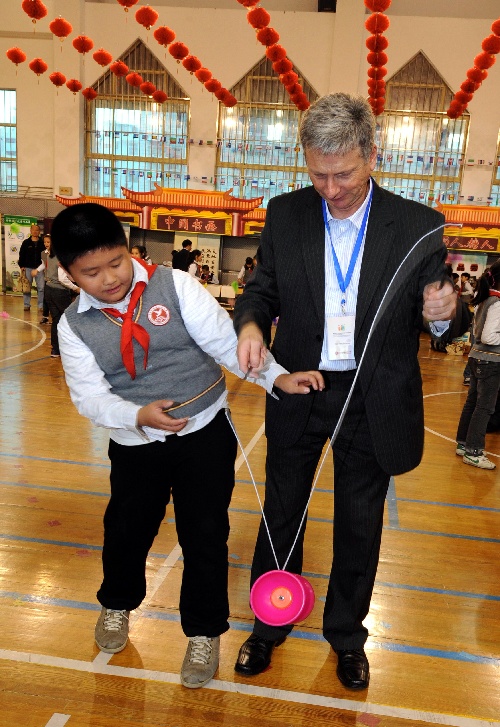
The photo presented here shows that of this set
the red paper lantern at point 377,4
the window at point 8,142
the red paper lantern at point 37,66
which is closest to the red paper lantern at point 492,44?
the red paper lantern at point 377,4

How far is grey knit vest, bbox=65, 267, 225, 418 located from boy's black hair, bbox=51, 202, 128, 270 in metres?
0.19

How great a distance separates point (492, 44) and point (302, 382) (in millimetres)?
10076

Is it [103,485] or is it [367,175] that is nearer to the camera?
[367,175]

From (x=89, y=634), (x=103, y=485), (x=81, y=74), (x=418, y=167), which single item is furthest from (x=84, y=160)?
(x=89, y=634)

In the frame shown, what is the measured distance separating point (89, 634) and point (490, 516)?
2.46 meters

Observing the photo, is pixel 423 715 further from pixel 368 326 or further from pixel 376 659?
pixel 368 326

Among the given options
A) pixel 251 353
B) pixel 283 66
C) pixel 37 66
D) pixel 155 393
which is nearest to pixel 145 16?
pixel 283 66

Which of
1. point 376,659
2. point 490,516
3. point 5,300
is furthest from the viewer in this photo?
point 5,300

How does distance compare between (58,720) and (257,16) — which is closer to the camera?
(58,720)

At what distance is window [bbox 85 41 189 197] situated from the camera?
55.5 ft

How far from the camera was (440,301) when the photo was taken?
1.47m

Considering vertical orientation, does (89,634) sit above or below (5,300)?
above

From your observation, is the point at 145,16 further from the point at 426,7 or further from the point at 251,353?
the point at 251,353

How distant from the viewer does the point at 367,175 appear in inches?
61.8
